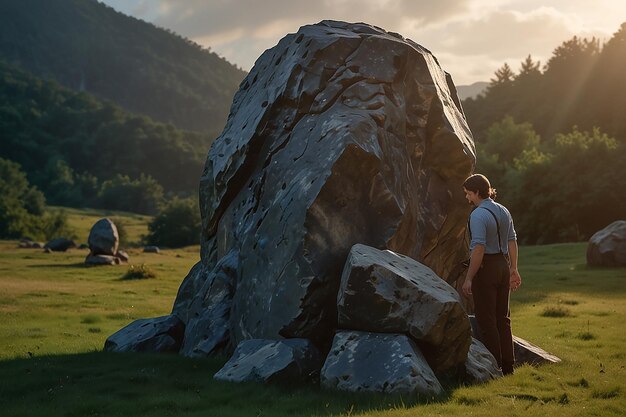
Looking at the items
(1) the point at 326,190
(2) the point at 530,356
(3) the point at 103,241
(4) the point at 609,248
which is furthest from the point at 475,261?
(3) the point at 103,241

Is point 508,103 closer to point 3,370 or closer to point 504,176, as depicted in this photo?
point 504,176

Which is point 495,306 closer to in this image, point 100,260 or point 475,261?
point 475,261

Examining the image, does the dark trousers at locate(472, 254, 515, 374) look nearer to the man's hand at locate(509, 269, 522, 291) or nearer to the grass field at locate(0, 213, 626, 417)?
the man's hand at locate(509, 269, 522, 291)

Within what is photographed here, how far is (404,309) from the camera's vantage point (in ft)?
37.4

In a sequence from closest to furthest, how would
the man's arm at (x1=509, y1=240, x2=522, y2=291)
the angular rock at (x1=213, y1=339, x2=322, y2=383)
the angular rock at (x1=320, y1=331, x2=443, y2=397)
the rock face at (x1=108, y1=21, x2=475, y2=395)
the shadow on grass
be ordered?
the shadow on grass → the angular rock at (x1=320, y1=331, x2=443, y2=397) → the angular rock at (x1=213, y1=339, x2=322, y2=383) → the man's arm at (x1=509, y1=240, x2=522, y2=291) → the rock face at (x1=108, y1=21, x2=475, y2=395)

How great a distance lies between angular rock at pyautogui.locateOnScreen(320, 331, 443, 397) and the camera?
10.5m

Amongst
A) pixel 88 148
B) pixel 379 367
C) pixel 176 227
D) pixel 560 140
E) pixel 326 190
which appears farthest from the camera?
pixel 88 148

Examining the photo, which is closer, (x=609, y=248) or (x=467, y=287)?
(x=467, y=287)

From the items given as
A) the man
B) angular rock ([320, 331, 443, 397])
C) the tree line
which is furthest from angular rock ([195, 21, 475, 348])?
the tree line

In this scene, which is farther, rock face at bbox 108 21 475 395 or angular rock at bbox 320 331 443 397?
rock face at bbox 108 21 475 395

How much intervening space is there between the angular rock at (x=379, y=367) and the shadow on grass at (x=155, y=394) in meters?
0.24

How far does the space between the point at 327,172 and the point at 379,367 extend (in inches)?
166

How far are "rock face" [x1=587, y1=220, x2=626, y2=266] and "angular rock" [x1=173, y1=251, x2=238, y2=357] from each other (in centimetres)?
2593

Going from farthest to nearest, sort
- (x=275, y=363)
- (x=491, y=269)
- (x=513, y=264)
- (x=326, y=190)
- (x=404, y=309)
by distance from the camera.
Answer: (x=326, y=190)
(x=513, y=264)
(x=491, y=269)
(x=275, y=363)
(x=404, y=309)
